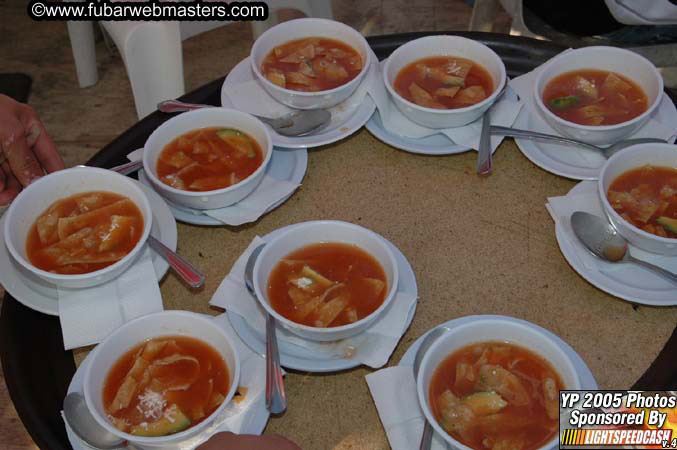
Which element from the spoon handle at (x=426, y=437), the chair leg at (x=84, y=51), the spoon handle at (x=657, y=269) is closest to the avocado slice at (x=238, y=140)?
the spoon handle at (x=426, y=437)

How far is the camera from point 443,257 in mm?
1880

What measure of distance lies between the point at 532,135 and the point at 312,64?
72 centimetres

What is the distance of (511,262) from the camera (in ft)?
6.12

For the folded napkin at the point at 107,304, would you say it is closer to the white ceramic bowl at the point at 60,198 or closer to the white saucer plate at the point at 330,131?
the white ceramic bowl at the point at 60,198

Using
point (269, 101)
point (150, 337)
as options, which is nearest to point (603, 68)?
point (269, 101)

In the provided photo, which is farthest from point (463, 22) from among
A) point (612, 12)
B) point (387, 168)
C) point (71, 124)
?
point (387, 168)

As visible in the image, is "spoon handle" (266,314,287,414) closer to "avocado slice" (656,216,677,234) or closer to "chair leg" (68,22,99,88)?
"avocado slice" (656,216,677,234)

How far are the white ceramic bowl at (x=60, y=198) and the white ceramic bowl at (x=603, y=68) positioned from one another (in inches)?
45.8

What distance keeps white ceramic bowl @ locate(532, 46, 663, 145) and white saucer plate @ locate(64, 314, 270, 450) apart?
108 cm

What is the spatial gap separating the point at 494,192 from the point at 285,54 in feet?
2.71

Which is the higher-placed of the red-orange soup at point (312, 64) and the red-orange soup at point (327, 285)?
the red-orange soup at point (312, 64)

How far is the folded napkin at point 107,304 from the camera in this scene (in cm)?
170

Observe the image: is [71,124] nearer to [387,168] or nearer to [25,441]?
[25,441]

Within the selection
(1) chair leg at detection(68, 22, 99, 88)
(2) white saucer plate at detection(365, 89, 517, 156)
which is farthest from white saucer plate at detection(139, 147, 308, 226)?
(1) chair leg at detection(68, 22, 99, 88)
